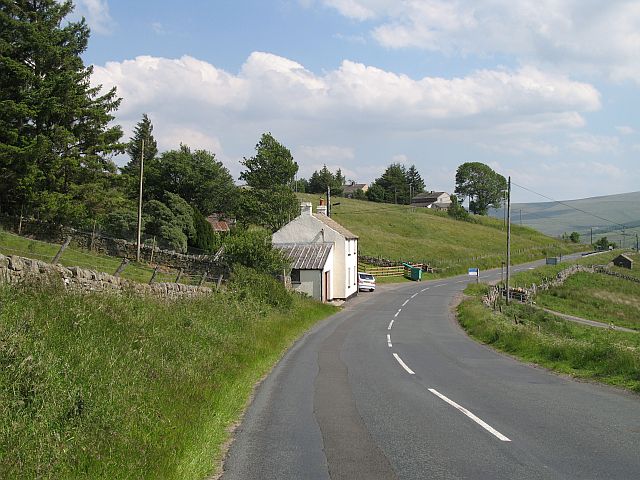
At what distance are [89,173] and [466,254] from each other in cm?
6797

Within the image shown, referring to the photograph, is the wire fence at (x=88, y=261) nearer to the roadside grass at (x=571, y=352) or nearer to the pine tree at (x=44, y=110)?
the pine tree at (x=44, y=110)

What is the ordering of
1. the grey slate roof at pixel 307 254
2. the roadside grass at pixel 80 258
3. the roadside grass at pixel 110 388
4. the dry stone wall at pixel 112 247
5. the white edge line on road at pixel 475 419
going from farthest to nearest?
1. the grey slate roof at pixel 307 254
2. the dry stone wall at pixel 112 247
3. the roadside grass at pixel 80 258
4. the white edge line on road at pixel 475 419
5. the roadside grass at pixel 110 388

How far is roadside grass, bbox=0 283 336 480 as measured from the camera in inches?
256

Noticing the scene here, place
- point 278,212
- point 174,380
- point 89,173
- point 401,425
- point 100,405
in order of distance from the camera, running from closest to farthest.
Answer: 1. point 100,405
2. point 401,425
3. point 174,380
4. point 89,173
5. point 278,212

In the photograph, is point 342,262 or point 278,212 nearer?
point 342,262

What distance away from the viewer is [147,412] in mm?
8383

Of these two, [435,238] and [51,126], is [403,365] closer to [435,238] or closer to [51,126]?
[51,126]

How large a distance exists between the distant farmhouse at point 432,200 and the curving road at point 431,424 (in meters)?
145

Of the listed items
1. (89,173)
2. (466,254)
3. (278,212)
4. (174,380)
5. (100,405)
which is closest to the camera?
(100,405)

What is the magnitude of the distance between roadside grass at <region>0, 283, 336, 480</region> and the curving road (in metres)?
0.68

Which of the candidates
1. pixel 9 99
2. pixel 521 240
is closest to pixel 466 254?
pixel 521 240

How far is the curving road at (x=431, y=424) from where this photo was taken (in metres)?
7.08

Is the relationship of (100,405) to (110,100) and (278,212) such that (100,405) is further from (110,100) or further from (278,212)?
(278,212)

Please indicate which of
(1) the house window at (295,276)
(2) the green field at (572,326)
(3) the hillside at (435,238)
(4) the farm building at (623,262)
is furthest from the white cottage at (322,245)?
(4) the farm building at (623,262)
